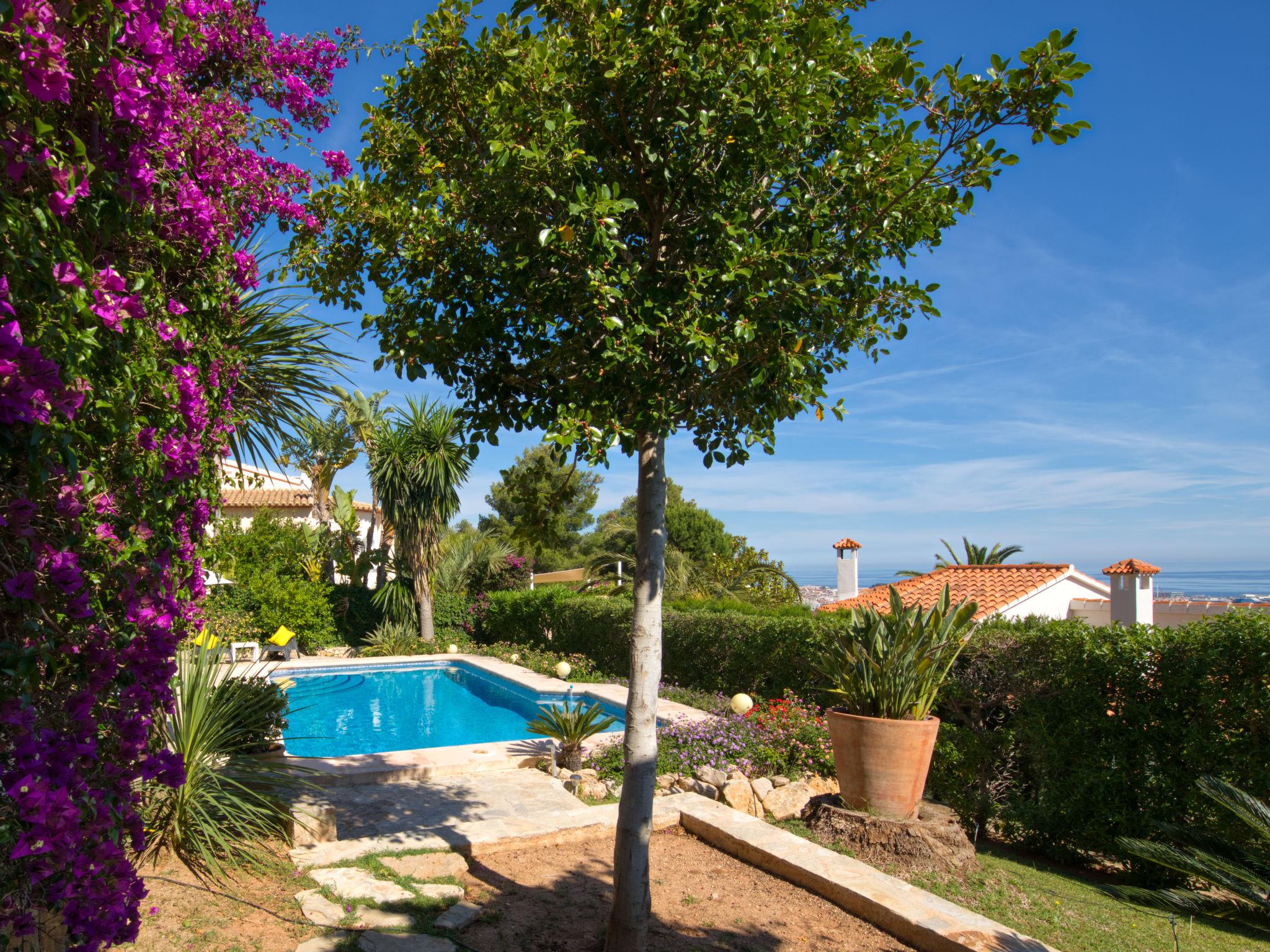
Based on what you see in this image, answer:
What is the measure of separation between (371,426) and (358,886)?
57.9 feet

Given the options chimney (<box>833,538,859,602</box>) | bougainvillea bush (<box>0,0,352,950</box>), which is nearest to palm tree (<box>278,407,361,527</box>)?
chimney (<box>833,538,859,602</box>)

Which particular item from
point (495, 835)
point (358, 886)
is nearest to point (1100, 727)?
point (495, 835)

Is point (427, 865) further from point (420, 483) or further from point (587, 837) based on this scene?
point (420, 483)

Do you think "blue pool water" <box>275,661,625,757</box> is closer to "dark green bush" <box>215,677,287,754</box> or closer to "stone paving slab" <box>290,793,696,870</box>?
"dark green bush" <box>215,677,287,754</box>

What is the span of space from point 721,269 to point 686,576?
634 inches

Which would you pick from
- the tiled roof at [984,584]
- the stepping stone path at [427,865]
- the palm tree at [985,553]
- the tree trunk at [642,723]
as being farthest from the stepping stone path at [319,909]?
the palm tree at [985,553]

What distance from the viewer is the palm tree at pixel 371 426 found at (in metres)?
18.0

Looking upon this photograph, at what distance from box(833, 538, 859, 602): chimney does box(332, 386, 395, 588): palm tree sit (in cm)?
1280

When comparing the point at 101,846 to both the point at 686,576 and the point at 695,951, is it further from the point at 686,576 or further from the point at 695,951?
the point at 686,576

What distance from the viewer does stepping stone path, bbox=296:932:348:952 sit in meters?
3.63

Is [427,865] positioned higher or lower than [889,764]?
lower

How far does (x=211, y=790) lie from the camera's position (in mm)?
4668

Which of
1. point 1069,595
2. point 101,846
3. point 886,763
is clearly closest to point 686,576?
point 1069,595

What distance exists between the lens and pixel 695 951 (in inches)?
153
